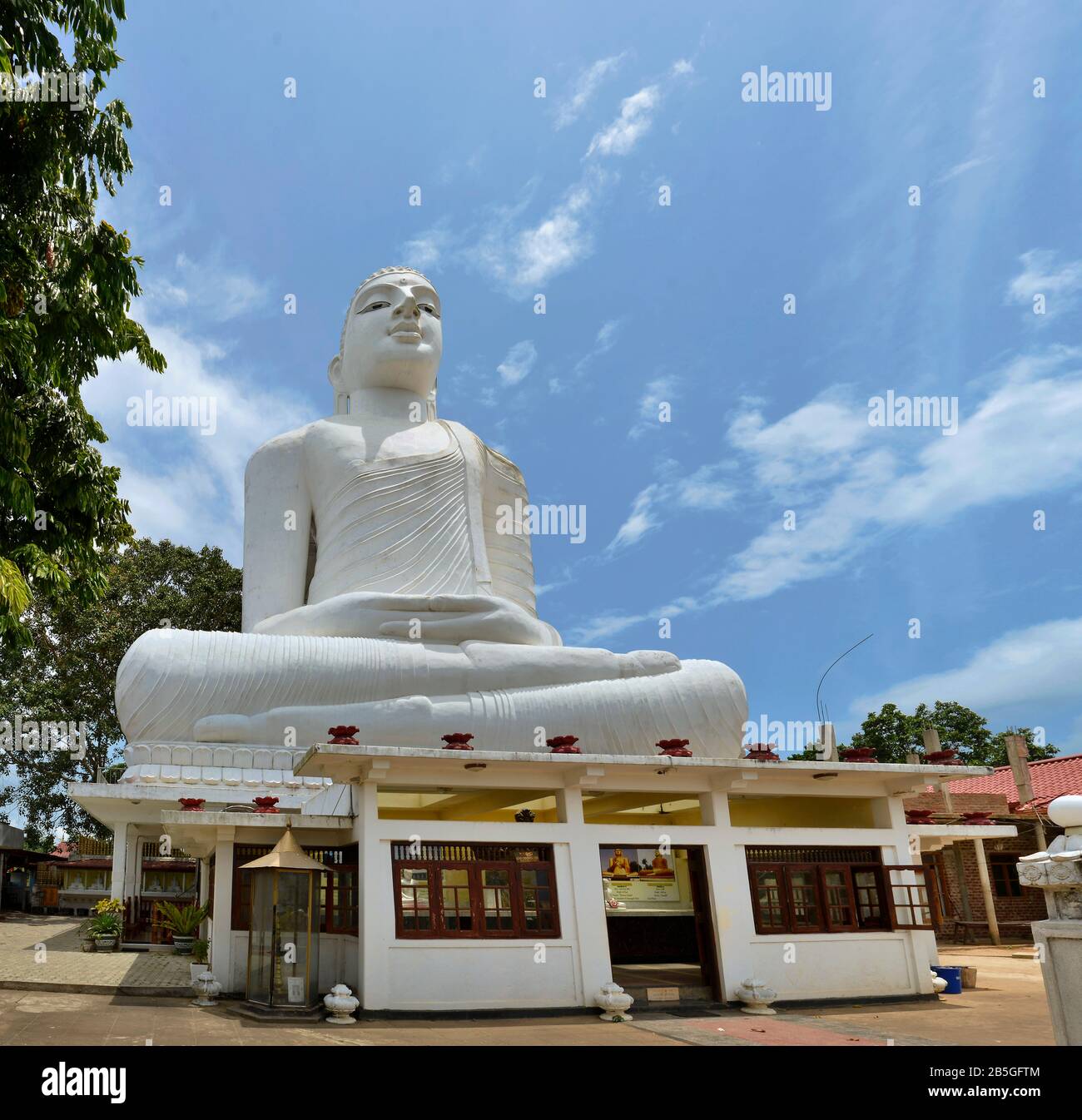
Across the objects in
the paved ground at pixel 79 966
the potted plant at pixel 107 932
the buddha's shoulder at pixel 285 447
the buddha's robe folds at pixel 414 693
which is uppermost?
the buddha's shoulder at pixel 285 447

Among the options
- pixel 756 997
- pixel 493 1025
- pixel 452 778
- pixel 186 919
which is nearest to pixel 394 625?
pixel 186 919

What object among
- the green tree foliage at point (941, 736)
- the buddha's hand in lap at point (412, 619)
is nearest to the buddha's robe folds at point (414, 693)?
the buddha's hand in lap at point (412, 619)

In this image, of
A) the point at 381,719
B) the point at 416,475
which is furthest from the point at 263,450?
the point at 381,719

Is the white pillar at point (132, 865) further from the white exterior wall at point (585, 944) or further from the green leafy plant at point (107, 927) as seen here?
the white exterior wall at point (585, 944)

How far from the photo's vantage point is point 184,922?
40.1 ft

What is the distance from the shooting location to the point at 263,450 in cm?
1540

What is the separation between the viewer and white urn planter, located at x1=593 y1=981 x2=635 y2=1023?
26.9 feet

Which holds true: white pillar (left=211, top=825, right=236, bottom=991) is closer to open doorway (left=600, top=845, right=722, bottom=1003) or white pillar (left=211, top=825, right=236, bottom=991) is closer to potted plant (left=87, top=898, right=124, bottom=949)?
open doorway (left=600, top=845, right=722, bottom=1003)

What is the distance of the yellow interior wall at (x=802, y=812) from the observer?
1108 centimetres

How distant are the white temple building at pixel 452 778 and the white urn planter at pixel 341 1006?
27 centimetres

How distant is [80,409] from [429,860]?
4.93 m

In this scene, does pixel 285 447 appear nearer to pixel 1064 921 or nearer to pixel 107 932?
pixel 107 932

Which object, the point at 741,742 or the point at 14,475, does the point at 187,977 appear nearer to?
the point at 14,475

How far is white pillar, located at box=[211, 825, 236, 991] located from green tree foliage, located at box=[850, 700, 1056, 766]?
73.6 ft
